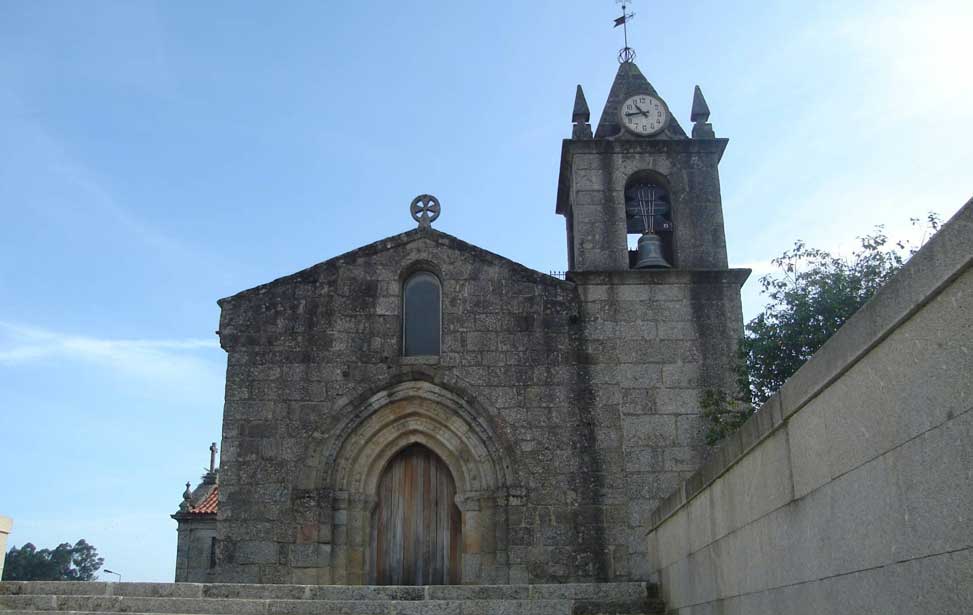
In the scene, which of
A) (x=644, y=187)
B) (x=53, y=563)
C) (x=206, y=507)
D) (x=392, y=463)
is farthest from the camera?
(x=53, y=563)

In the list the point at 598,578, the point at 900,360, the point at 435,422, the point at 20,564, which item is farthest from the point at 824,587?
the point at 20,564

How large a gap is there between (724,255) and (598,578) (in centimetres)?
504

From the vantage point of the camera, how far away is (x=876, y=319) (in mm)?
4059

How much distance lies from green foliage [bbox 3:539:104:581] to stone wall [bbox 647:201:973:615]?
6313 cm

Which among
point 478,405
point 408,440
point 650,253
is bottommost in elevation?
point 408,440

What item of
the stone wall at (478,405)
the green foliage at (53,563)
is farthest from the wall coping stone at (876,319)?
the green foliage at (53,563)

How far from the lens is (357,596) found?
9492 millimetres

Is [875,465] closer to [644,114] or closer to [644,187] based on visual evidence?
[644,187]

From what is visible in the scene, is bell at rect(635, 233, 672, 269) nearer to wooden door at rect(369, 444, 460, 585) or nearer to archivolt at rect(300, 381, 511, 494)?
archivolt at rect(300, 381, 511, 494)

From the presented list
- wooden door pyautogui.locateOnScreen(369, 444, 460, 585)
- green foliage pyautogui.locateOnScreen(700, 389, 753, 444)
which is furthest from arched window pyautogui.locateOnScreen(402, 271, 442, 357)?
green foliage pyautogui.locateOnScreen(700, 389, 753, 444)

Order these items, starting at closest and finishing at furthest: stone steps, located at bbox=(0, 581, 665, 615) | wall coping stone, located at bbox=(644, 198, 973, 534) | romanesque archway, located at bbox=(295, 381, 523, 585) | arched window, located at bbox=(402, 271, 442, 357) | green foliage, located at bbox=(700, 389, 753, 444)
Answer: wall coping stone, located at bbox=(644, 198, 973, 534) → stone steps, located at bbox=(0, 581, 665, 615) → green foliage, located at bbox=(700, 389, 753, 444) → romanesque archway, located at bbox=(295, 381, 523, 585) → arched window, located at bbox=(402, 271, 442, 357)

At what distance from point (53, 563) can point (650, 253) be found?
6777 cm

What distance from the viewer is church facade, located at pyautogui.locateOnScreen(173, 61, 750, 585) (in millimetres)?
12508

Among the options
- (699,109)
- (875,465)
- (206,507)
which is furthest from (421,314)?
(206,507)
